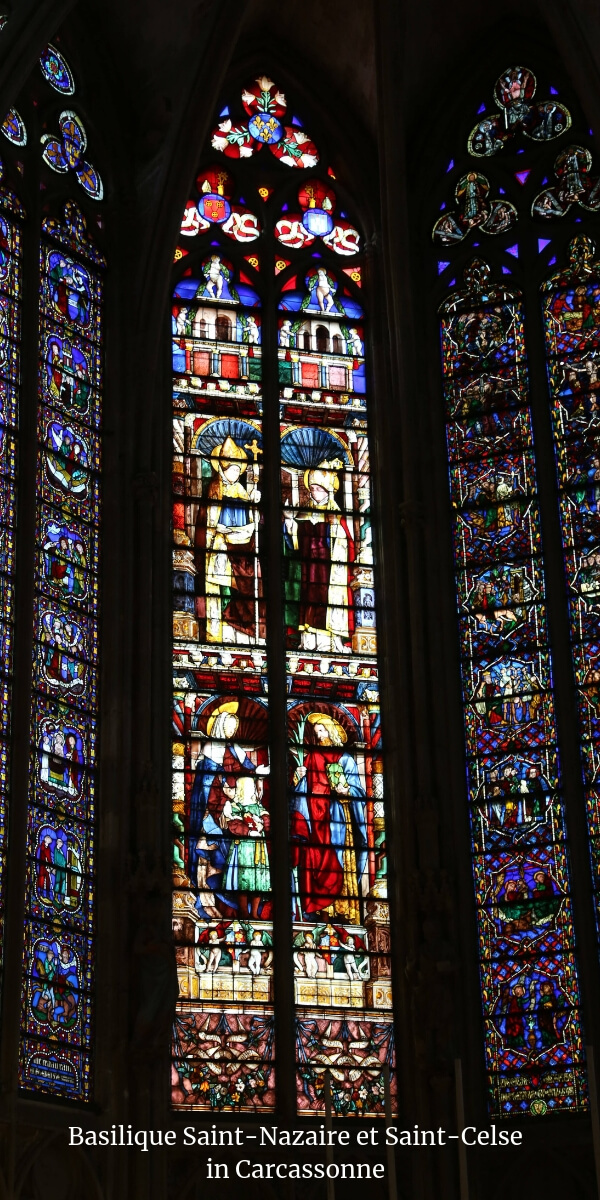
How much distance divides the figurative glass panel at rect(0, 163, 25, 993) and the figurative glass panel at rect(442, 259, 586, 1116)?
3381mm

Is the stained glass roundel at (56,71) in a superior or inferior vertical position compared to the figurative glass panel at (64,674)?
superior

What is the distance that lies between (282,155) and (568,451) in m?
3.64

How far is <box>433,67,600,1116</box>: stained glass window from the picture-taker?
14719 mm

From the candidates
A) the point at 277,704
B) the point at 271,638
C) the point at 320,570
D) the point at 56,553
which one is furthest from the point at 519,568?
the point at 56,553

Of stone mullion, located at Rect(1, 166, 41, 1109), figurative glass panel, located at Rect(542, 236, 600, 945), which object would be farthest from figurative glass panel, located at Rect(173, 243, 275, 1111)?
figurative glass panel, located at Rect(542, 236, 600, 945)

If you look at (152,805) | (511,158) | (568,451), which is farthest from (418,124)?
(152,805)

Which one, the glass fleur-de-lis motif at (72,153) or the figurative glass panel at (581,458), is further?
the glass fleur-de-lis motif at (72,153)

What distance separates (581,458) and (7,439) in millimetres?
4289

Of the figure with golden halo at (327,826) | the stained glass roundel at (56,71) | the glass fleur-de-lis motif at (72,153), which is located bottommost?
the figure with golden halo at (327,826)

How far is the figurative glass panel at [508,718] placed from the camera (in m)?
14.6

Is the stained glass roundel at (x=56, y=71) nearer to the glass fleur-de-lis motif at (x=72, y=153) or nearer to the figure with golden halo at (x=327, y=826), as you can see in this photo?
the glass fleur-de-lis motif at (x=72, y=153)

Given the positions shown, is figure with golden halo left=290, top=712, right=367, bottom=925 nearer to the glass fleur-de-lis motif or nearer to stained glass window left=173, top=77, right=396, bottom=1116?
stained glass window left=173, top=77, right=396, bottom=1116

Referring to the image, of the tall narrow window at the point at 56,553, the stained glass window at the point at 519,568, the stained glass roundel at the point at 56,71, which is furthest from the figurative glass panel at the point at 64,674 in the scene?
the stained glass window at the point at 519,568

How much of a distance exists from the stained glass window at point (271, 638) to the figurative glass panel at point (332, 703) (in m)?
0.01
